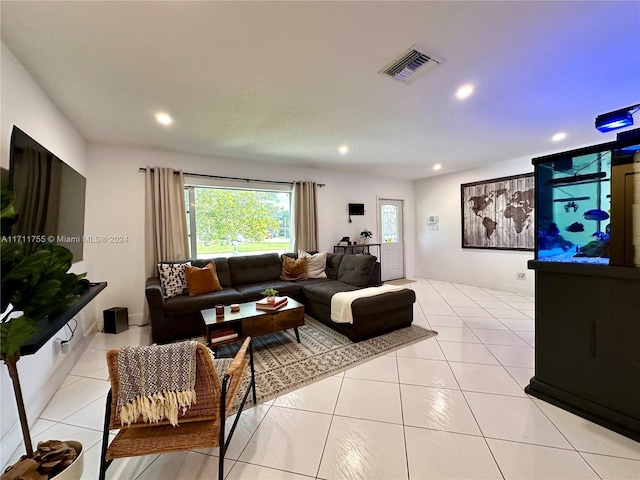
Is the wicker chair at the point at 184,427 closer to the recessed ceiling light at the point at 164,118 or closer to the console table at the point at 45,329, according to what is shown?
the console table at the point at 45,329

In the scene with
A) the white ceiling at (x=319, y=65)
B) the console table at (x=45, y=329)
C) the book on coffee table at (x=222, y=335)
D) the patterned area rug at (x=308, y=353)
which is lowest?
the patterned area rug at (x=308, y=353)

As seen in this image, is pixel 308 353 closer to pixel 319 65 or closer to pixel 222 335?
pixel 222 335

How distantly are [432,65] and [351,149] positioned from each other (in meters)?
1.97

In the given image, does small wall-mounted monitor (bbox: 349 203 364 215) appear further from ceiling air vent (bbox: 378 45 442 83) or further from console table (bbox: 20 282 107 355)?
console table (bbox: 20 282 107 355)

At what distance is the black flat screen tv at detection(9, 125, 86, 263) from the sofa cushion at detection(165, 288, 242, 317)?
3.42 ft

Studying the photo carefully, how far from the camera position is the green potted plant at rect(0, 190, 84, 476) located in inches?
36.1

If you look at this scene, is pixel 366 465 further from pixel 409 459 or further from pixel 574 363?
pixel 574 363

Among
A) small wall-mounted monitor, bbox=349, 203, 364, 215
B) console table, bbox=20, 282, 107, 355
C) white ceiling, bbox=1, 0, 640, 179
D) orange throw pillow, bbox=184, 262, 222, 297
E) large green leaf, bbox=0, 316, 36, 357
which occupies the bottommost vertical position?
Answer: orange throw pillow, bbox=184, 262, 222, 297

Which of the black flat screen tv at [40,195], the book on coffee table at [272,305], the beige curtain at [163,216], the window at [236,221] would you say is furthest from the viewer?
the window at [236,221]

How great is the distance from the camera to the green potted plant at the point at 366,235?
5521mm

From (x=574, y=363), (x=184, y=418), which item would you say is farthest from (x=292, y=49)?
(x=574, y=363)

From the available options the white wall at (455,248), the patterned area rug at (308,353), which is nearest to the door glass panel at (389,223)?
the white wall at (455,248)

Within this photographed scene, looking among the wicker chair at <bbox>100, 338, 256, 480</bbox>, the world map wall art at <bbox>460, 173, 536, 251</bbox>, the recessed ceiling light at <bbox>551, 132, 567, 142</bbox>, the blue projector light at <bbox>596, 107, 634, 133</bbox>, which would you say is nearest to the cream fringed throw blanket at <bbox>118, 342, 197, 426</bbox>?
the wicker chair at <bbox>100, 338, 256, 480</bbox>

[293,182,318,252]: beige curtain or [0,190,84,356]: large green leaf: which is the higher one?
[293,182,318,252]: beige curtain
